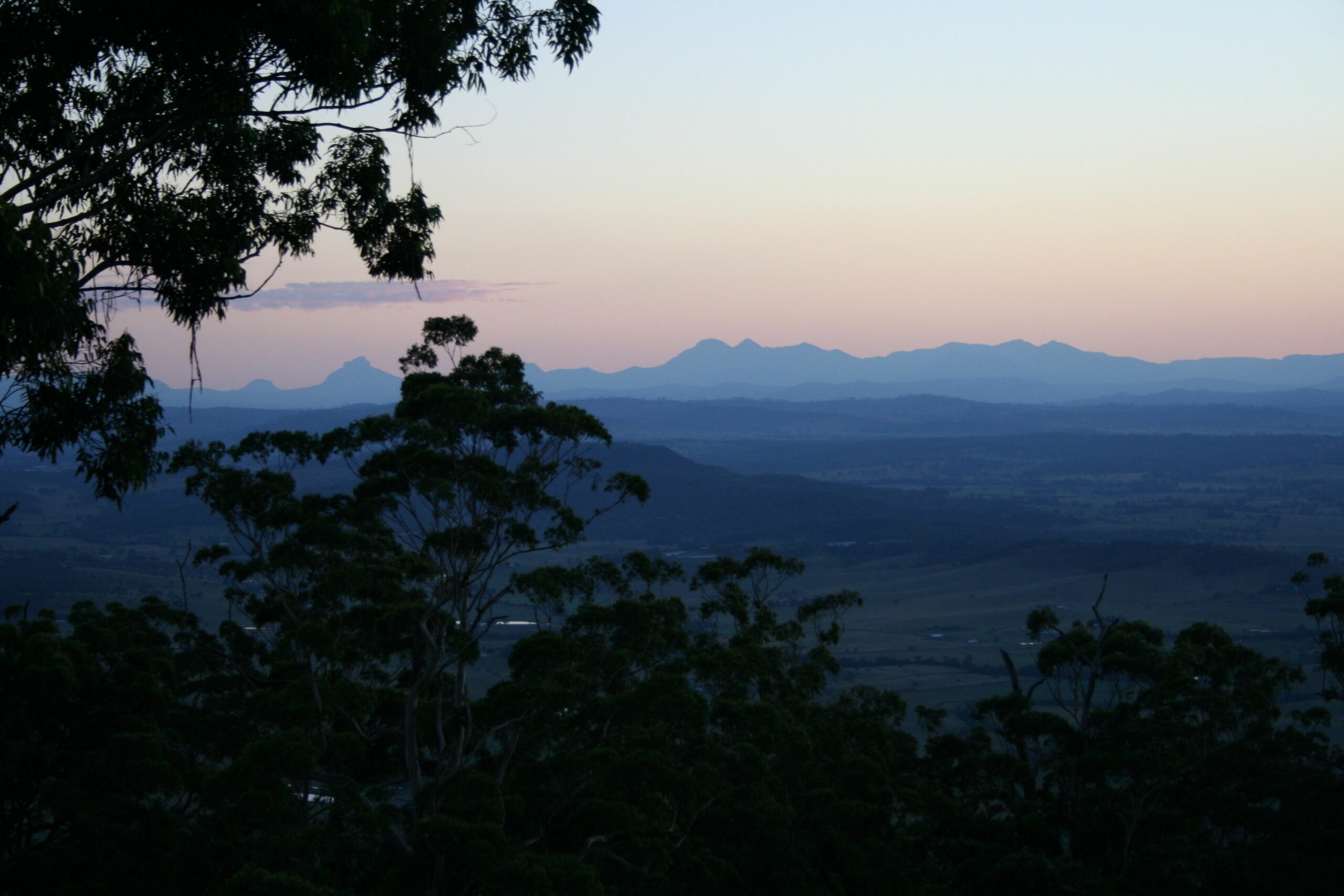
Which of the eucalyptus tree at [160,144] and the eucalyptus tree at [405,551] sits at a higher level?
the eucalyptus tree at [160,144]

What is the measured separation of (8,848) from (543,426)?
10.1 metres

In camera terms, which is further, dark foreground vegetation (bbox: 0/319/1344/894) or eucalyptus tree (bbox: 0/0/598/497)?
dark foreground vegetation (bbox: 0/319/1344/894)

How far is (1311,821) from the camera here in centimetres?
1550

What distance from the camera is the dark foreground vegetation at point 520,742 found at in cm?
1334

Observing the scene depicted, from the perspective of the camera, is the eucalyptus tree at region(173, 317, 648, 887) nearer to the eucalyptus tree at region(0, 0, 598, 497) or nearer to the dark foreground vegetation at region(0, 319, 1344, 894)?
the dark foreground vegetation at region(0, 319, 1344, 894)

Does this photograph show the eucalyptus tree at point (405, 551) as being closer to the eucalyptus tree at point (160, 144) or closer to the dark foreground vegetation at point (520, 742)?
the dark foreground vegetation at point (520, 742)

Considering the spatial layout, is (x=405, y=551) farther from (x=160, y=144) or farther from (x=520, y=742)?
(x=160, y=144)

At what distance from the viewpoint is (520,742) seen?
48.3ft

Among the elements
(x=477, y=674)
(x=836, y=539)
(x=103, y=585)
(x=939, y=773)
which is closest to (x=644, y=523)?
(x=836, y=539)

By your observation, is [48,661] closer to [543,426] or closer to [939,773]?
[543,426]

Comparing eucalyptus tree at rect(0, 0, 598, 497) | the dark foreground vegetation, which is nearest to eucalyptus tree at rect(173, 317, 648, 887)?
the dark foreground vegetation

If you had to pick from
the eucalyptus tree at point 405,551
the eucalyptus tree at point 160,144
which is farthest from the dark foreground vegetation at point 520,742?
the eucalyptus tree at point 160,144

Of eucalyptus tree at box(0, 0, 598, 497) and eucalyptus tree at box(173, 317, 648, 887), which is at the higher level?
eucalyptus tree at box(0, 0, 598, 497)

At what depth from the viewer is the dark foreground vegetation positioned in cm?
1334
